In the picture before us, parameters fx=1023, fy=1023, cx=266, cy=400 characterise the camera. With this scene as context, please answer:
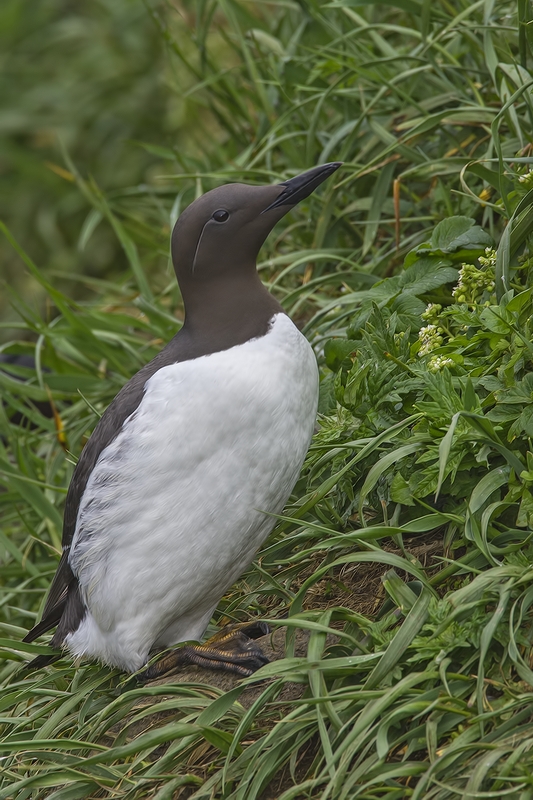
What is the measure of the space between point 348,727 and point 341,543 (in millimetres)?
552

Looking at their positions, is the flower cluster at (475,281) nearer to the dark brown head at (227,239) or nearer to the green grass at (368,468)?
the green grass at (368,468)

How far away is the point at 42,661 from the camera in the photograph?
3420 millimetres

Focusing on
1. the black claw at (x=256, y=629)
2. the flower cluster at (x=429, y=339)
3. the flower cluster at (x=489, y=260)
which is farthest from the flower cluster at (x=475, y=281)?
Answer: the black claw at (x=256, y=629)

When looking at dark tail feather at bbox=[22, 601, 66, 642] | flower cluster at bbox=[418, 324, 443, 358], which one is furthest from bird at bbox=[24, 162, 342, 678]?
flower cluster at bbox=[418, 324, 443, 358]

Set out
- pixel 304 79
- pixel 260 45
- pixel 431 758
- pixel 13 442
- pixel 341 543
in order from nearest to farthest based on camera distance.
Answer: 1. pixel 431 758
2. pixel 341 543
3. pixel 13 442
4. pixel 304 79
5. pixel 260 45

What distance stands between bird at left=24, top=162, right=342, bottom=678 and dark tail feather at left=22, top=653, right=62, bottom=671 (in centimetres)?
7

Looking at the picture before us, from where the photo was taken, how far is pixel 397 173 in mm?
4434

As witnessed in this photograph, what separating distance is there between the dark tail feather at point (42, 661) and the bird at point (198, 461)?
0.07 m

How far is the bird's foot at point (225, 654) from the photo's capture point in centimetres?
295

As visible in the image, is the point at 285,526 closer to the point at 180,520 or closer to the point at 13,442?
the point at 180,520

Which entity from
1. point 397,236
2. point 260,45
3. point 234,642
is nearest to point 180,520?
point 234,642

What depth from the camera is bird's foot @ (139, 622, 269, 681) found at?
2949 mm

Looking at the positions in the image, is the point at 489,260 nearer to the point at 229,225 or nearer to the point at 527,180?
the point at 527,180

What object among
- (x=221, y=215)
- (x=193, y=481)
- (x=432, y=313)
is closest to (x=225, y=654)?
(x=193, y=481)
